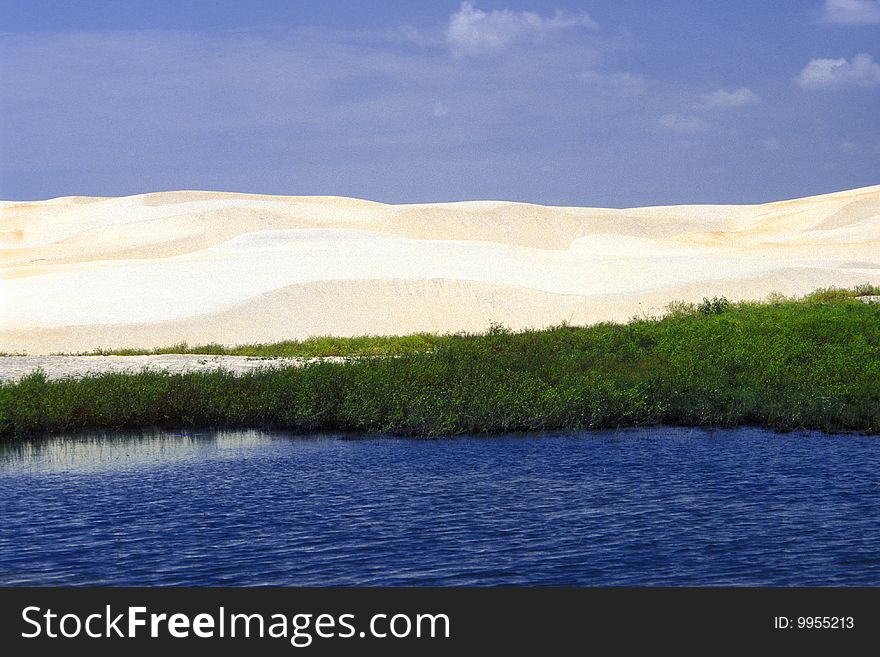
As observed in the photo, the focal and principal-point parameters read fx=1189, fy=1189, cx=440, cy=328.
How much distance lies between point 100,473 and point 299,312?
26052 millimetres

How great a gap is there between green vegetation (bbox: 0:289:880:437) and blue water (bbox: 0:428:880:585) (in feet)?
2.93

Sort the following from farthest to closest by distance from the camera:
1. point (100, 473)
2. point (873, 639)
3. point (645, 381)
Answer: point (645, 381)
point (100, 473)
point (873, 639)

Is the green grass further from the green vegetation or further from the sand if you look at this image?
the green vegetation

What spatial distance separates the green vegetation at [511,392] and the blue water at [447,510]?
35.2 inches

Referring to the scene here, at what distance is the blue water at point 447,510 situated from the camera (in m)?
13.2

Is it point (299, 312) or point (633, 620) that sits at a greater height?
point (299, 312)

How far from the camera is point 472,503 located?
53.7 feet

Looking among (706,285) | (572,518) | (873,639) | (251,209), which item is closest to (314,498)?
(572,518)

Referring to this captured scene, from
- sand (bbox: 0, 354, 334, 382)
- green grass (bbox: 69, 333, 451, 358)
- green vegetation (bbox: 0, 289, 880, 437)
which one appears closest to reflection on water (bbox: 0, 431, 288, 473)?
green vegetation (bbox: 0, 289, 880, 437)

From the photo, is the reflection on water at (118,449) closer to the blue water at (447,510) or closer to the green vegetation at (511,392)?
the blue water at (447,510)

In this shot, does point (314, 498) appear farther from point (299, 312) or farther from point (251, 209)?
point (251, 209)

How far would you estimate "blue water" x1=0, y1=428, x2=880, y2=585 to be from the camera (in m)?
13.2

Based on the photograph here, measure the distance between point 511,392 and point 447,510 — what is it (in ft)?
25.2

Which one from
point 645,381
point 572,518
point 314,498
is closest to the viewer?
point 572,518
